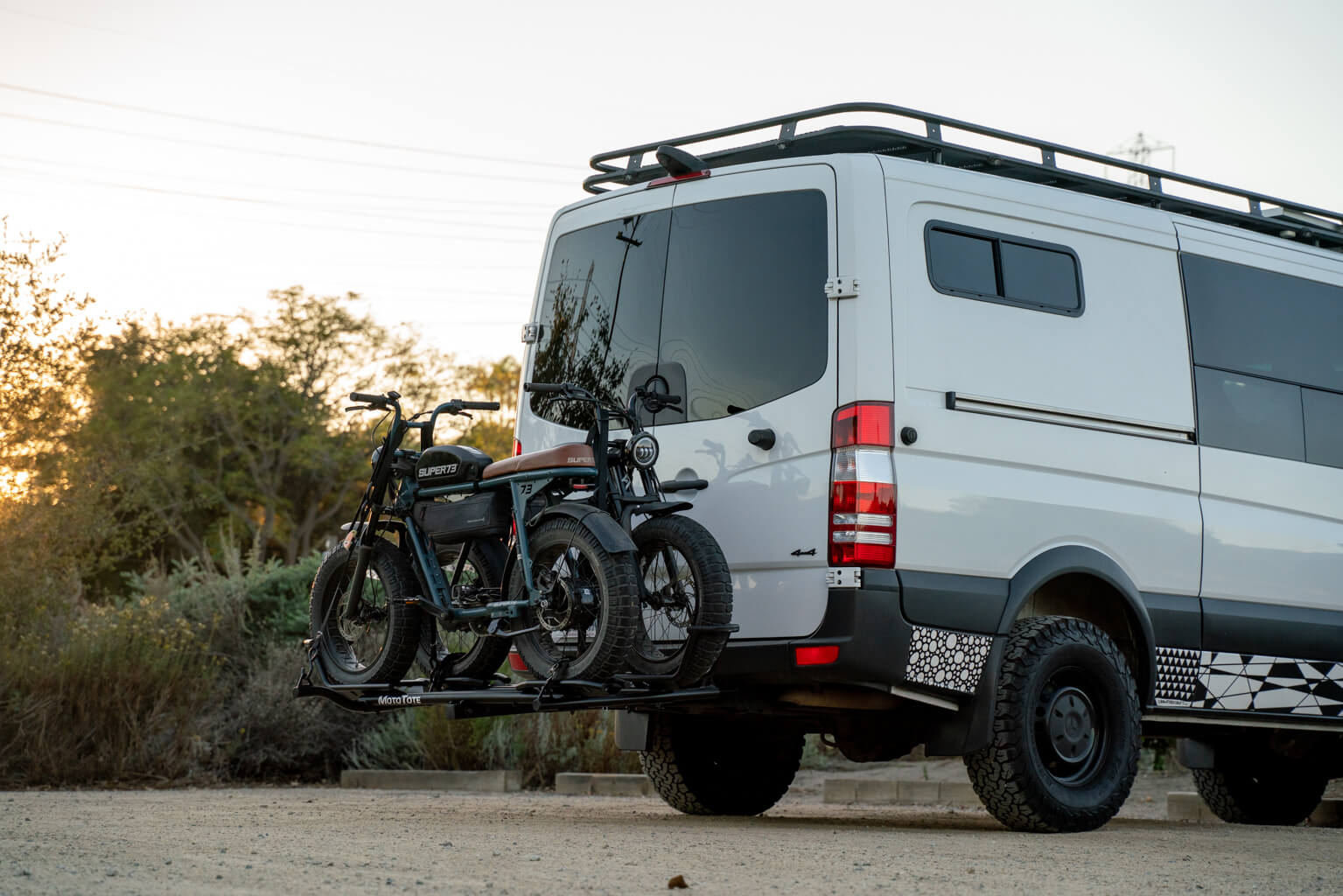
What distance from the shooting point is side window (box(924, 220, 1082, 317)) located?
6.30 meters

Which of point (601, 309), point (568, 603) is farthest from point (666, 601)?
point (601, 309)

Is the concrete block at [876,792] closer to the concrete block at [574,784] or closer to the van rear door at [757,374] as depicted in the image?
the concrete block at [574,784]

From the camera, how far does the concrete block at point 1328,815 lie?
30.6ft

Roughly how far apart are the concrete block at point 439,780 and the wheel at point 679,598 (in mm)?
4476

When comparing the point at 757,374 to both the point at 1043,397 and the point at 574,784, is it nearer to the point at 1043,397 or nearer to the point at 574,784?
the point at 1043,397

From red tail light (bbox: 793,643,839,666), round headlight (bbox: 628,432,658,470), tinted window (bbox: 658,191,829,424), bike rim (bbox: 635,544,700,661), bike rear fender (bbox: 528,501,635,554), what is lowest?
red tail light (bbox: 793,643,839,666)

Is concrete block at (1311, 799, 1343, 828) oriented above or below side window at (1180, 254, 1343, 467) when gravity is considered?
below

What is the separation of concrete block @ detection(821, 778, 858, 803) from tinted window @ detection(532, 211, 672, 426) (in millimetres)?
4429

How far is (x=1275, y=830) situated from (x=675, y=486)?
12.3 ft

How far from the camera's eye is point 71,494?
12586 millimetres

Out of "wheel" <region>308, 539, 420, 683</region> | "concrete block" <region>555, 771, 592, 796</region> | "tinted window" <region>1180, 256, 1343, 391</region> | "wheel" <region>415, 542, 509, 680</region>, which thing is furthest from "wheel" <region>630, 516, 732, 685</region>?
"concrete block" <region>555, 771, 592, 796</region>

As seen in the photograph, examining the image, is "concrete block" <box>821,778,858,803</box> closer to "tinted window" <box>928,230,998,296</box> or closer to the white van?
the white van

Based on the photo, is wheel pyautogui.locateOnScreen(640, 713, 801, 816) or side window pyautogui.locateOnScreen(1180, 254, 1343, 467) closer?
side window pyautogui.locateOnScreen(1180, 254, 1343, 467)

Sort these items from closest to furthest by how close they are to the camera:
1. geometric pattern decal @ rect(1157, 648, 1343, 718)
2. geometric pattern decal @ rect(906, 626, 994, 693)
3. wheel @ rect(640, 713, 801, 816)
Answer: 1. geometric pattern decal @ rect(906, 626, 994, 693)
2. geometric pattern decal @ rect(1157, 648, 1343, 718)
3. wheel @ rect(640, 713, 801, 816)
